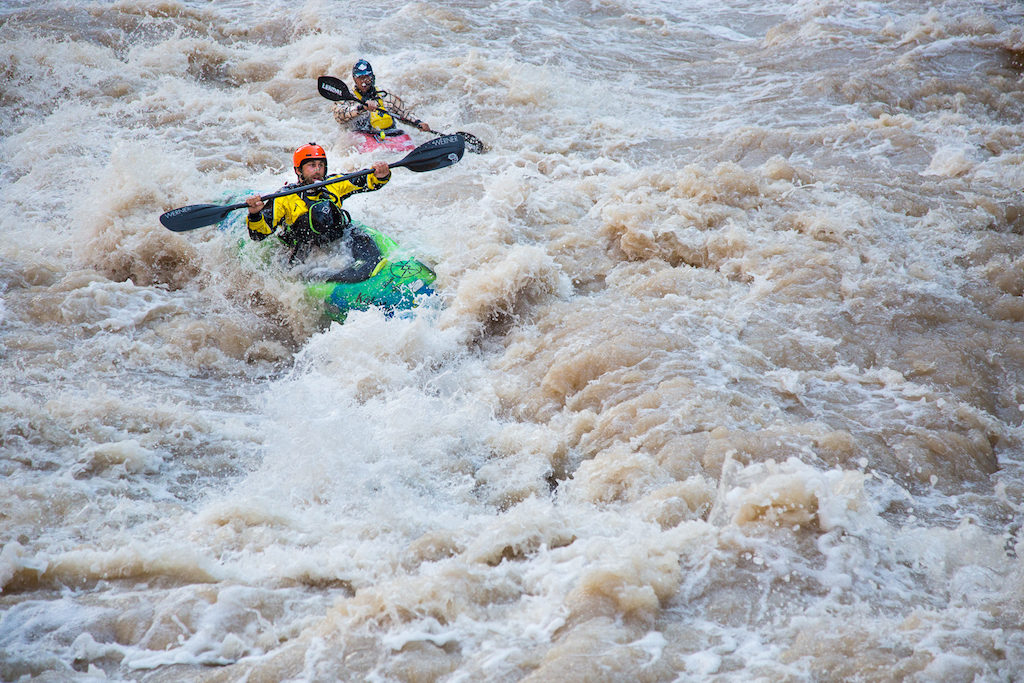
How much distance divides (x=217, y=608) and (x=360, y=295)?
2903 millimetres

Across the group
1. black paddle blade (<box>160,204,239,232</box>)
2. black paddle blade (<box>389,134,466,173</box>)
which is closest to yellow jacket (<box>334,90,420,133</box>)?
black paddle blade (<box>389,134,466,173</box>)

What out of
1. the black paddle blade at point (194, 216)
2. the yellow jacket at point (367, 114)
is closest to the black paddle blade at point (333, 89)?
the yellow jacket at point (367, 114)

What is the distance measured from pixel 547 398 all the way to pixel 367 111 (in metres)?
5.17

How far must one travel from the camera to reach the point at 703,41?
1187cm

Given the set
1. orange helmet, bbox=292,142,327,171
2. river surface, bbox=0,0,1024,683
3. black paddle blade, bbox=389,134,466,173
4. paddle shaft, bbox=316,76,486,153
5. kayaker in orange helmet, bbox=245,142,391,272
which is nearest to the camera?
river surface, bbox=0,0,1024,683

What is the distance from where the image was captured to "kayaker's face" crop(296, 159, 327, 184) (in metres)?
5.95

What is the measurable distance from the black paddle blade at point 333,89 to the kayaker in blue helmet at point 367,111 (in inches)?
3.9

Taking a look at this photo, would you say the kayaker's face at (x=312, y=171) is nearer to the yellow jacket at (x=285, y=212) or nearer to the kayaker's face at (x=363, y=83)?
the yellow jacket at (x=285, y=212)

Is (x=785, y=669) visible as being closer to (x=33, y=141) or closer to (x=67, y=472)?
(x=67, y=472)

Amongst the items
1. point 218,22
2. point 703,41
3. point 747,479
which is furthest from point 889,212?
point 218,22

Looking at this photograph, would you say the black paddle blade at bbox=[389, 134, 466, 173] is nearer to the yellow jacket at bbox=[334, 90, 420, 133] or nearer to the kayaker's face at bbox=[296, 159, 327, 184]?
the kayaker's face at bbox=[296, 159, 327, 184]

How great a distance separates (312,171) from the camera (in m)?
5.97

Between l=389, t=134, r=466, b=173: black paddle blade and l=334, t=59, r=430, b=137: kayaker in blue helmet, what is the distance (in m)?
1.78

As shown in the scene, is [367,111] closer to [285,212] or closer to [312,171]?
[312,171]
